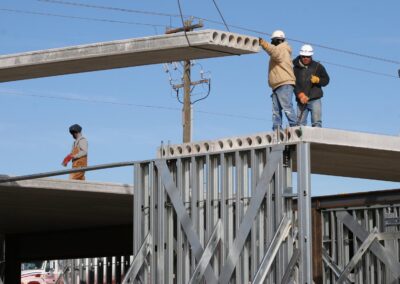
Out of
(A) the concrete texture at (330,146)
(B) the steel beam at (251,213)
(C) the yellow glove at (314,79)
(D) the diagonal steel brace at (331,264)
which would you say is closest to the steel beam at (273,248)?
(B) the steel beam at (251,213)

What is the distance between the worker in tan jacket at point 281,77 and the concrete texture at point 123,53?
5.35ft

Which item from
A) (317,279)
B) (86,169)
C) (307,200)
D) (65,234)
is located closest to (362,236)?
(317,279)

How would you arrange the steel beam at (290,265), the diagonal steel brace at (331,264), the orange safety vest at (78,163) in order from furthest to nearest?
the orange safety vest at (78,163), the diagonal steel brace at (331,264), the steel beam at (290,265)

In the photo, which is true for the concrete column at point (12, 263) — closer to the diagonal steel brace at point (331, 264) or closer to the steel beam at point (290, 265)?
the diagonal steel brace at point (331, 264)

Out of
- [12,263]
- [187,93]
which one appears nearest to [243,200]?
[12,263]

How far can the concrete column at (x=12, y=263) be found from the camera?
31.0 metres

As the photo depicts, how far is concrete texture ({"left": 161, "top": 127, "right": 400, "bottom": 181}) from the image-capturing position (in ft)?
54.9

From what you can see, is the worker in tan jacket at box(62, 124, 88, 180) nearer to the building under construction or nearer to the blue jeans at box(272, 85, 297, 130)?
the building under construction

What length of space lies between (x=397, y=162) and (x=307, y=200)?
3153mm

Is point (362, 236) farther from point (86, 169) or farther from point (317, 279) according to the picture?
point (86, 169)

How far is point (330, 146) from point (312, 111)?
1.33 meters

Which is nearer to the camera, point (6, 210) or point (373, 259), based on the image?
point (373, 259)

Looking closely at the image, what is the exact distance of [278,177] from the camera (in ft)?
55.6

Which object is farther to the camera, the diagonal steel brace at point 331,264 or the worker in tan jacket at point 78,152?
the worker in tan jacket at point 78,152
